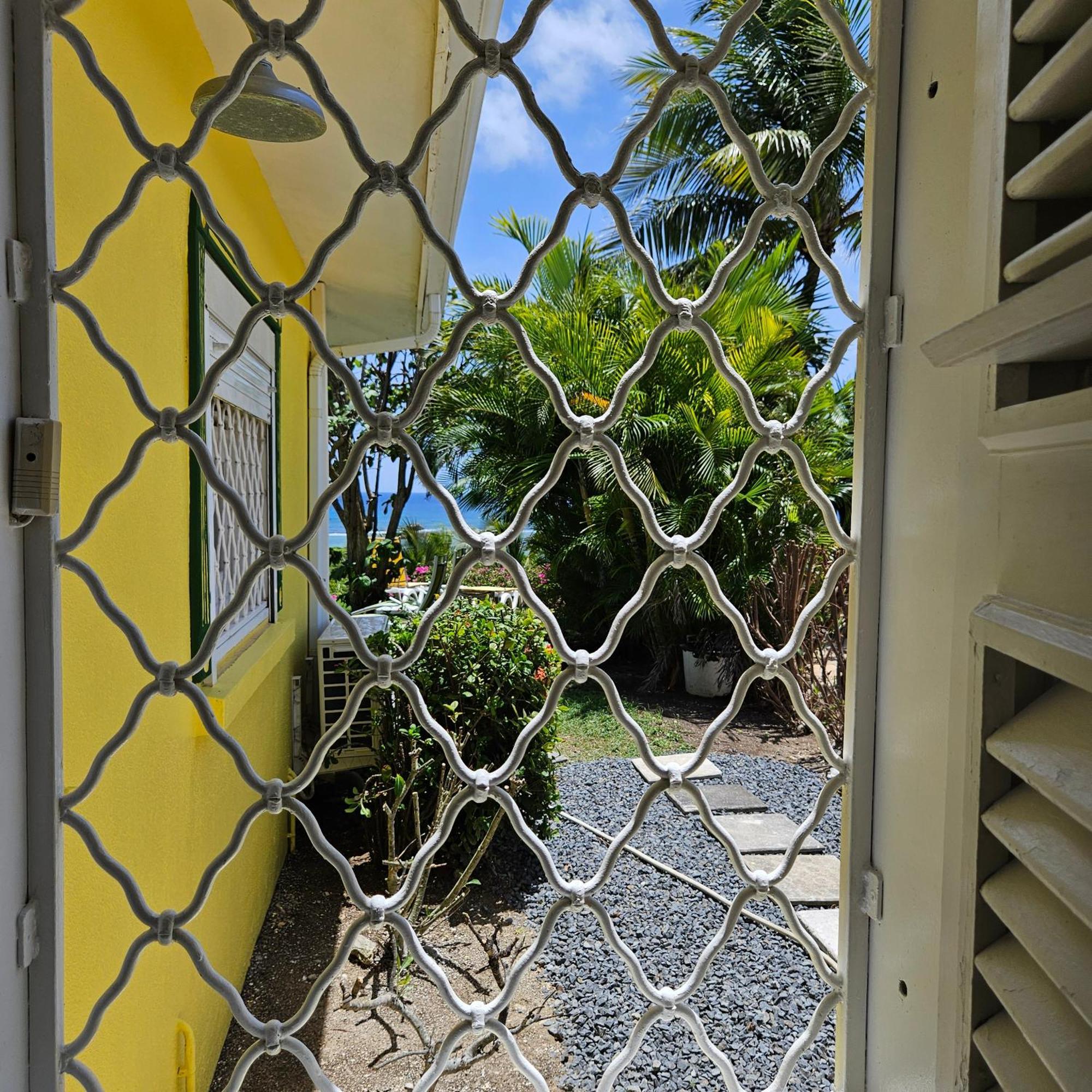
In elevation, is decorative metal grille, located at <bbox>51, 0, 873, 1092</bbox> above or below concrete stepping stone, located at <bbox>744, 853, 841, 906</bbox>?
above

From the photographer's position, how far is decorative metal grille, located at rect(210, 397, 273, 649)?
2.25 m

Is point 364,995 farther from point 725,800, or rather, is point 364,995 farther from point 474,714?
point 725,800

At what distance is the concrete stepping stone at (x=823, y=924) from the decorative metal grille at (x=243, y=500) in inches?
87.6

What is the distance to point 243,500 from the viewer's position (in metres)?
2.14

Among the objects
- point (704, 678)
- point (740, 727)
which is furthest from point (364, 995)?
point (704, 678)

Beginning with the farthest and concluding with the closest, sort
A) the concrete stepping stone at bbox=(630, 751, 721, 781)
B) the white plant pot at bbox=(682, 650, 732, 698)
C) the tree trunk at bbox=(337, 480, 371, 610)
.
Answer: the tree trunk at bbox=(337, 480, 371, 610) < the white plant pot at bbox=(682, 650, 732, 698) < the concrete stepping stone at bbox=(630, 751, 721, 781)

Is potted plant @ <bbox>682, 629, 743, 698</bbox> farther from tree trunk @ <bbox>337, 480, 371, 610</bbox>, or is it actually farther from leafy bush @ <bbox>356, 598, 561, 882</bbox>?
tree trunk @ <bbox>337, 480, 371, 610</bbox>

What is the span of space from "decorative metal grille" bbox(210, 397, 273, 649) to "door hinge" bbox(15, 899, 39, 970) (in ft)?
4.34

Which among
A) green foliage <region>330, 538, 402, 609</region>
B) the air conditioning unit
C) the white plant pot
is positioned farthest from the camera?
the white plant pot

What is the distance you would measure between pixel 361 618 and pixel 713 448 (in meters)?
3.46

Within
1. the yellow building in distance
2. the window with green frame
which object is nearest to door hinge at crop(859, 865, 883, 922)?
the yellow building in distance

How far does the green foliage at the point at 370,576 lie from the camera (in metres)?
6.27

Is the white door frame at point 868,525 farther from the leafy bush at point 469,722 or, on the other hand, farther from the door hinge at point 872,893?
the leafy bush at point 469,722

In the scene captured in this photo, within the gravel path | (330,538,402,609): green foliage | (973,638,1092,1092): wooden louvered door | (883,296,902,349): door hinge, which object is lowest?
the gravel path
